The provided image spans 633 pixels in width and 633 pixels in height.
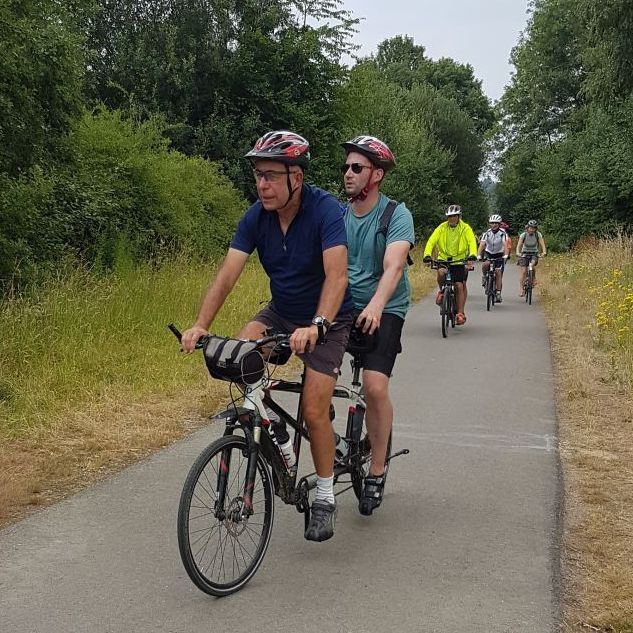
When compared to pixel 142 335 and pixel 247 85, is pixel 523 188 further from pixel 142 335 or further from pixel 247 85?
pixel 142 335

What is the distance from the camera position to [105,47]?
24.3 m

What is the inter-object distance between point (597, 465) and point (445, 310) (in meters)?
6.94

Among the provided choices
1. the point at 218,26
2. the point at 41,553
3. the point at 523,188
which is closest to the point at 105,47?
the point at 218,26

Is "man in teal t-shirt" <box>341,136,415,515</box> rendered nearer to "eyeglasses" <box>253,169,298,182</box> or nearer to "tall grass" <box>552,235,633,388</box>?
"eyeglasses" <box>253,169,298,182</box>

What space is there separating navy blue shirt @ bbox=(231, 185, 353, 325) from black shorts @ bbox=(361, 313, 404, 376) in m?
0.49

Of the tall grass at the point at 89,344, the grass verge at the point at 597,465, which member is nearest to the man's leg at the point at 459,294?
the grass verge at the point at 597,465

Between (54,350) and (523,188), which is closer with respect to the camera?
(54,350)

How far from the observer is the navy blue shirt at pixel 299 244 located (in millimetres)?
4016

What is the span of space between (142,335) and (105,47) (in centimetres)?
1713

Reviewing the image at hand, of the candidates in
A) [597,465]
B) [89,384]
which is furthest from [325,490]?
[89,384]

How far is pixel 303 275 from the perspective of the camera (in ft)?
13.6

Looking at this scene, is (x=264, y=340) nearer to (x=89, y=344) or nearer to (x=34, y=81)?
(x=89, y=344)

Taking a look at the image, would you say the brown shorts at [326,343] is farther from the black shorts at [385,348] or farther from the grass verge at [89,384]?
the grass verge at [89,384]

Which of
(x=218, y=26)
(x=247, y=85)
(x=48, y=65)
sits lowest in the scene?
(x=48, y=65)
